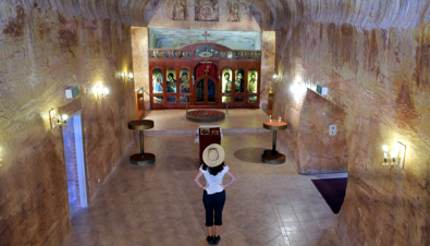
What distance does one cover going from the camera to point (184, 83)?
17109 mm

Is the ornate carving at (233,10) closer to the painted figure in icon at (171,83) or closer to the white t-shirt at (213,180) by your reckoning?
the painted figure in icon at (171,83)

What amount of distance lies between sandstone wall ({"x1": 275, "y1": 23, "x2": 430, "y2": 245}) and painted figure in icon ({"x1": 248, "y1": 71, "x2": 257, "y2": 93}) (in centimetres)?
956

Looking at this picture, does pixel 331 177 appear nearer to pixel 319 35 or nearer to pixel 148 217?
pixel 319 35

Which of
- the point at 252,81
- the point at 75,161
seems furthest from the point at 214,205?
the point at 252,81

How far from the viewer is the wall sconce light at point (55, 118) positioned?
5.86 m

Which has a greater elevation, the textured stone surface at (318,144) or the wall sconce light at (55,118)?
the wall sconce light at (55,118)

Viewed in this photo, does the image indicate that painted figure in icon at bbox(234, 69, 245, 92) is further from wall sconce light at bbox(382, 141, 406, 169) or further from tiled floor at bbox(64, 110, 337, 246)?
wall sconce light at bbox(382, 141, 406, 169)

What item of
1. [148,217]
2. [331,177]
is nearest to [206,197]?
[148,217]

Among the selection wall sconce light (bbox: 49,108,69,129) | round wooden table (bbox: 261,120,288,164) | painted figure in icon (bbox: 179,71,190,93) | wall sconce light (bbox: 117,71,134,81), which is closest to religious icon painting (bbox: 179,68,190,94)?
painted figure in icon (bbox: 179,71,190,93)

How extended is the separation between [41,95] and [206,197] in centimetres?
313

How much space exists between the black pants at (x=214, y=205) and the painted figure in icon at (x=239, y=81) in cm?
1147

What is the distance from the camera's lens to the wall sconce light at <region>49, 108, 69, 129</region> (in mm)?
5864

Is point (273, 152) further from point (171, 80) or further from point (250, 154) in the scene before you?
point (171, 80)

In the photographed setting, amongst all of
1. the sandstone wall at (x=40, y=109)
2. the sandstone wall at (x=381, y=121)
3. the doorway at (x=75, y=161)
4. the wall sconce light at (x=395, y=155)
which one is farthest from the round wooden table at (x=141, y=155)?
the wall sconce light at (x=395, y=155)
